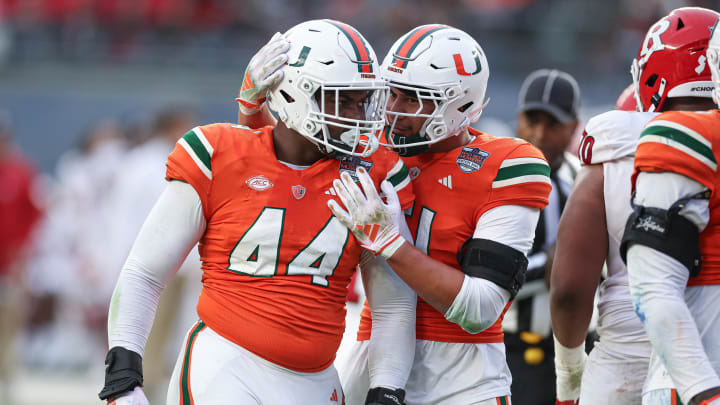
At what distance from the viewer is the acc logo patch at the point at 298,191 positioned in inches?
115

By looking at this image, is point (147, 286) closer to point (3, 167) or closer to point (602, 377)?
point (602, 377)

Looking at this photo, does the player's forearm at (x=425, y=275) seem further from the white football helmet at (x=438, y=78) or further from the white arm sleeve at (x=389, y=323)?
the white football helmet at (x=438, y=78)

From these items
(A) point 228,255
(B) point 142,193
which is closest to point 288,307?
(A) point 228,255

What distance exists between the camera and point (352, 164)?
3.03 metres

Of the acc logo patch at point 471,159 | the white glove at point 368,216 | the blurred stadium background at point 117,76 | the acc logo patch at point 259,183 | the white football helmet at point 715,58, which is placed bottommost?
the blurred stadium background at point 117,76

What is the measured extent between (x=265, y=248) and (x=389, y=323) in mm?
484

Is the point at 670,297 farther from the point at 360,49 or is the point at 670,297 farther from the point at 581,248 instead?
the point at 360,49

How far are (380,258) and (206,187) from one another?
608 millimetres

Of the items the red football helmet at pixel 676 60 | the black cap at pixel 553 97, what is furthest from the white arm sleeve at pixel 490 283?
the black cap at pixel 553 97

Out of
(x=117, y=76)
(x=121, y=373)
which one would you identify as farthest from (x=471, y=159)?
(x=117, y=76)

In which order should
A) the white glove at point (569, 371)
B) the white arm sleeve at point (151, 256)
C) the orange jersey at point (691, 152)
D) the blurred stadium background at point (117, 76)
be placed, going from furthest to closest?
the blurred stadium background at point (117, 76) → the white glove at point (569, 371) → the white arm sleeve at point (151, 256) → the orange jersey at point (691, 152)

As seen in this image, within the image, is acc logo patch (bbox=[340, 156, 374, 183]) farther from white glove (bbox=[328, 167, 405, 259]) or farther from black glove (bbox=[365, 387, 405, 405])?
black glove (bbox=[365, 387, 405, 405])

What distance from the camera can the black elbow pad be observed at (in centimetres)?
298

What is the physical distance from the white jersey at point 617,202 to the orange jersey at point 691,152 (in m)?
0.44
